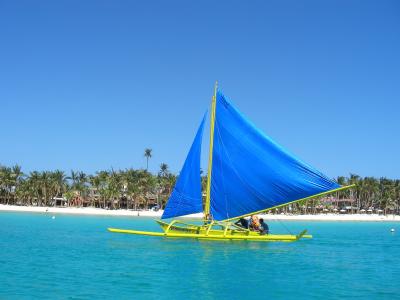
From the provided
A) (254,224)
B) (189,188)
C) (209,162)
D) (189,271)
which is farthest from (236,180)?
(189,271)

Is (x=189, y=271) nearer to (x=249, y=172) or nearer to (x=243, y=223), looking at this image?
(x=249, y=172)

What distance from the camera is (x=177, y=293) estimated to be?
15.4m

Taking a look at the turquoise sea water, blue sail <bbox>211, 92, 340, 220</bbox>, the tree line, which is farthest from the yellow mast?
the tree line

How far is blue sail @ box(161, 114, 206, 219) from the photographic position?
29.6m

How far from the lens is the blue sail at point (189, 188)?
29.6 metres

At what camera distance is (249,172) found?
28.8 metres

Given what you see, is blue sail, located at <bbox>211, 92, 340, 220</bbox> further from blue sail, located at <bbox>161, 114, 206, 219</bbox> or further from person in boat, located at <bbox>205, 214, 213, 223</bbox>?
blue sail, located at <bbox>161, 114, 206, 219</bbox>

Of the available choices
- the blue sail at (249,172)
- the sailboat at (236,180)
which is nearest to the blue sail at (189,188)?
the sailboat at (236,180)

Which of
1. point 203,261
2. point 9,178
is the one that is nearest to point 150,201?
point 9,178

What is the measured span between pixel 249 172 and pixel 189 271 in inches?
414

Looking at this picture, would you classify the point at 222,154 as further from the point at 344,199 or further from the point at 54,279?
the point at 344,199

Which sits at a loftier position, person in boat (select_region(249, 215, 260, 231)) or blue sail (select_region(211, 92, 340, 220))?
blue sail (select_region(211, 92, 340, 220))

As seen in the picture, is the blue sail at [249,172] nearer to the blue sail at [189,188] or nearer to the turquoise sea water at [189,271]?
the blue sail at [189,188]

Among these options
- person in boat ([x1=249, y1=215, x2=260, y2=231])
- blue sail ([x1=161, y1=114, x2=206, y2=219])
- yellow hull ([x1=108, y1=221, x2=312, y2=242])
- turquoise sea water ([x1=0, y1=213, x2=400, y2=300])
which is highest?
blue sail ([x1=161, y1=114, x2=206, y2=219])
